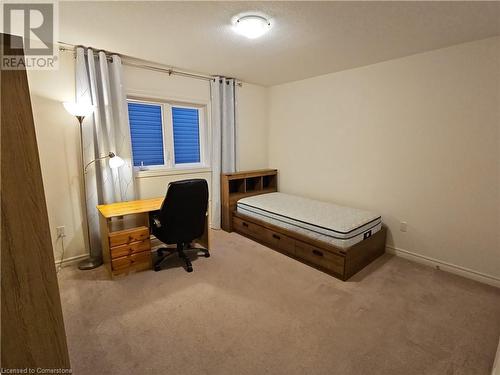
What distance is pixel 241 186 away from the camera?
4156 millimetres

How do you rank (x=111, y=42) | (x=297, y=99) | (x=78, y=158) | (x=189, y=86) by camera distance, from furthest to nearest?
1. (x=297, y=99)
2. (x=189, y=86)
3. (x=78, y=158)
4. (x=111, y=42)

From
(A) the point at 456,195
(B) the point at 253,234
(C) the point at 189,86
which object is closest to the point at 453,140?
(A) the point at 456,195

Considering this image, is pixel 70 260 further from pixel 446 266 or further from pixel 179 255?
pixel 446 266

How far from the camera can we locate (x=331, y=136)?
11.7 ft

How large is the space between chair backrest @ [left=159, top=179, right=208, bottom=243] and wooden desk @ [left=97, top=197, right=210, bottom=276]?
0.26 m

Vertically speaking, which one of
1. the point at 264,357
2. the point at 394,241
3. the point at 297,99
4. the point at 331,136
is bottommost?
the point at 264,357

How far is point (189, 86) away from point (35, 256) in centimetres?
314

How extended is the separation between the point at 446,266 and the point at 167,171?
3.49 metres

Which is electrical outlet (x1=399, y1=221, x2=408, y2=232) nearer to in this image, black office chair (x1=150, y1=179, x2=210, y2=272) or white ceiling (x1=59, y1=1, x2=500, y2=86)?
white ceiling (x1=59, y1=1, x2=500, y2=86)

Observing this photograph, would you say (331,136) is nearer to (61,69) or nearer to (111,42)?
(111,42)

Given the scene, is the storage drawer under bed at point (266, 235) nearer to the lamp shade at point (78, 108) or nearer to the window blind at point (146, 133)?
the window blind at point (146, 133)

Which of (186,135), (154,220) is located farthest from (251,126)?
(154,220)

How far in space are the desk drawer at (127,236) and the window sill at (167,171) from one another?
34.8 inches

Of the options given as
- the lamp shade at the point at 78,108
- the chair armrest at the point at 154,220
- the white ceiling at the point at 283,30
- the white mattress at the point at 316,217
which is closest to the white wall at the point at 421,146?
the white ceiling at the point at 283,30
